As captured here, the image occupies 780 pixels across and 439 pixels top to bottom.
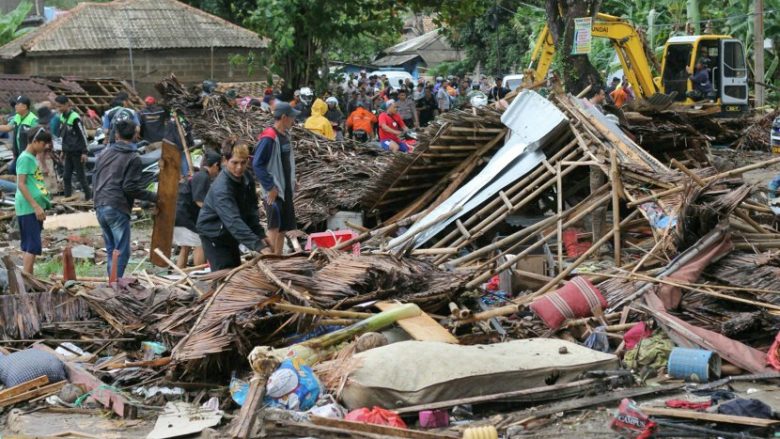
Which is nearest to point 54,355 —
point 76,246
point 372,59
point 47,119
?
point 76,246

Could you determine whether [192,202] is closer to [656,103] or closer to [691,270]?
[691,270]

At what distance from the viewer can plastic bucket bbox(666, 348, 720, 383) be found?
707 centimetres

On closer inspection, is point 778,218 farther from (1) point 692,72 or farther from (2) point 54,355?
(1) point 692,72

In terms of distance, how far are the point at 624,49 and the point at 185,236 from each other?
1519 centimetres

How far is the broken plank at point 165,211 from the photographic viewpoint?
36.8 feet

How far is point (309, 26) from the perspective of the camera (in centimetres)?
2628

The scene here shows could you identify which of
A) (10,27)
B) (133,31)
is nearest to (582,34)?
(133,31)

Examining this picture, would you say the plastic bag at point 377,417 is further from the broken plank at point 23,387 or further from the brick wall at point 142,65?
the brick wall at point 142,65

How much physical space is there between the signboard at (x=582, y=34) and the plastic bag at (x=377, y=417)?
53.6 ft

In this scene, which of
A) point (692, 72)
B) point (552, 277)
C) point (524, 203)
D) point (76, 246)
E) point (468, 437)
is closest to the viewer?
point (468, 437)

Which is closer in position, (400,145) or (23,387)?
(23,387)

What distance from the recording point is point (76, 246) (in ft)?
45.4

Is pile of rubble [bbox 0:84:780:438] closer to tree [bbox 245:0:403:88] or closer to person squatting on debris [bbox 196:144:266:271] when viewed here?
person squatting on debris [bbox 196:144:266:271]

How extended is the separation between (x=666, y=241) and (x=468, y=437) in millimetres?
3735
